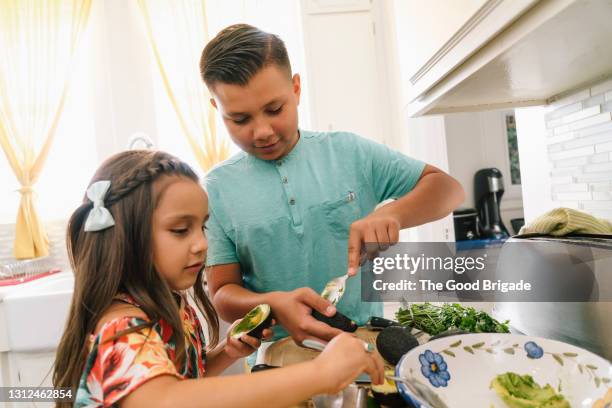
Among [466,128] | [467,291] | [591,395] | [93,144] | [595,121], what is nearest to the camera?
[591,395]

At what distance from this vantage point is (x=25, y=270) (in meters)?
2.43

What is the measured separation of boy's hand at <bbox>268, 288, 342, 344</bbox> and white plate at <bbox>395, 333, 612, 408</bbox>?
0.54ft

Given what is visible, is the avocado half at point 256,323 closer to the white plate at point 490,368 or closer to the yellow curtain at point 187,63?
the white plate at point 490,368

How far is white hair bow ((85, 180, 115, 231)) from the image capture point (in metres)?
0.70

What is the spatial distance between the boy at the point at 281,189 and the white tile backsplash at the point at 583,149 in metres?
0.29

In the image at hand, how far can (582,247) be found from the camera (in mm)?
708

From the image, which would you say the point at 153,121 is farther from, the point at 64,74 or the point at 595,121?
the point at 595,121

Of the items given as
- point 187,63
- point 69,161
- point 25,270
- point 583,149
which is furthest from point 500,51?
point 69,161

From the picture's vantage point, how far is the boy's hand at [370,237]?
0.83 metres

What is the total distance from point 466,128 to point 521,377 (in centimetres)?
508

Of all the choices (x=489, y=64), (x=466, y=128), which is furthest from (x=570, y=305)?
(x=466, y=128)

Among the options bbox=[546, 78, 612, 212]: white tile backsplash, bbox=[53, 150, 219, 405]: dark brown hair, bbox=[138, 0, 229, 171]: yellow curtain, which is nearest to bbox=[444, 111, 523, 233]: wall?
bbox=[138, 0, 229, 171]: yellow curtain

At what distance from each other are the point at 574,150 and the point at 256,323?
0.87m

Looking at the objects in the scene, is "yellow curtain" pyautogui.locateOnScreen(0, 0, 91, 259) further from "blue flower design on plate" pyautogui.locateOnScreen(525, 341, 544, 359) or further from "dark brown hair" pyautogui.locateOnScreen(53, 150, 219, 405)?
"blue flower design on plate" pyautogui.locateOnScreen(525, 341, 544, 359)
